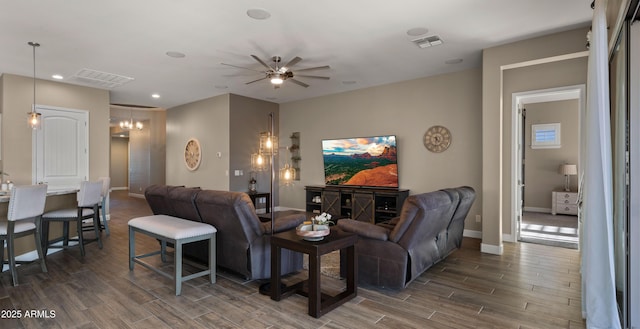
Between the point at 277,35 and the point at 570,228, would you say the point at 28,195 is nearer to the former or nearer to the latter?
the point at 277,35

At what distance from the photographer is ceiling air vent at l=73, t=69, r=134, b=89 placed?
5831mm

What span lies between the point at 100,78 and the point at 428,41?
5822 millimetres

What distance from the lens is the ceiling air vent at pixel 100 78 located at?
583 cm

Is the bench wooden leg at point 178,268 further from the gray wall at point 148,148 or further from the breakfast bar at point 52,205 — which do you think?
the gray wall at point 148,148

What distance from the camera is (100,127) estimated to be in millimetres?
7020

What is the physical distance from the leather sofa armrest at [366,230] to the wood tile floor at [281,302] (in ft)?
1.75

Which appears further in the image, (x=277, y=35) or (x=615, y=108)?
(x=277, y=35)

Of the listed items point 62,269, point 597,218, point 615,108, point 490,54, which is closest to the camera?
point 597,218

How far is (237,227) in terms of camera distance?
3.34 metres

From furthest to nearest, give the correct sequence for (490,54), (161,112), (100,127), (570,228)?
(161,112) → (100,127) → (570,228) → (490,54)

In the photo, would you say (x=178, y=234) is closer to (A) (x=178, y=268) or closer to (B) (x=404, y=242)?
(A) (x=178, y=268)

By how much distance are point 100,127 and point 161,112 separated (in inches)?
170

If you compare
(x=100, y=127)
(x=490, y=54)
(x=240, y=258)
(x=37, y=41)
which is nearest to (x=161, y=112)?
(x=100, y=127)

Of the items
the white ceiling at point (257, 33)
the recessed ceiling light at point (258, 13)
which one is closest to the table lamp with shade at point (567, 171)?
the white ceiling at point (257, 33)
